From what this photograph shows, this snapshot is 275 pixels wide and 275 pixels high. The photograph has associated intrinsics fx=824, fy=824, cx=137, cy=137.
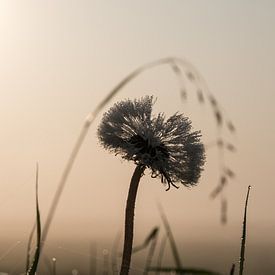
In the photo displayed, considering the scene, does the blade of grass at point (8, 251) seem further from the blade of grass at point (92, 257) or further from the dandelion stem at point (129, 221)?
the dandelion stem at point (129, 221)

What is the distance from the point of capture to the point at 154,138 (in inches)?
404

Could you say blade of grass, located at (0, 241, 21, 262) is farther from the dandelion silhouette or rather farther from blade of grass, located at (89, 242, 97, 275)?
the dandelion silhouette

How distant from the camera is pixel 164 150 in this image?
33.6ft

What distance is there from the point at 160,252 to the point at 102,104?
2.48 metres

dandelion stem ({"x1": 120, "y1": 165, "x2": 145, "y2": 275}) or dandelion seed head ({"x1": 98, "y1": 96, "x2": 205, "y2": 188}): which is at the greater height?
dandelion seed head ({"x1": 98, "y1": 96, "x2": 205, "y2": 188})

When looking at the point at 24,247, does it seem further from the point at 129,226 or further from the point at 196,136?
the point at 196,136

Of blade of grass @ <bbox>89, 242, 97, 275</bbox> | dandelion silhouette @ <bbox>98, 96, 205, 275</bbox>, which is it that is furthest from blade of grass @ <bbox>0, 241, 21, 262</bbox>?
dandelion silhouette @ <bbox>98, 96, 205, 275</bbox>

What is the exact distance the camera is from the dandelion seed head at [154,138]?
9969 mm

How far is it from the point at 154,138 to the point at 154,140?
0.08m

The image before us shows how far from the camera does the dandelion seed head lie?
997 cm

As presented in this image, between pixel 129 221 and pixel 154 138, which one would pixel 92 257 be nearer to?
pixel 129 221

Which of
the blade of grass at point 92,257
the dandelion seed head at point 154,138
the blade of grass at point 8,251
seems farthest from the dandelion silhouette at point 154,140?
the blade of grass at point 8,251

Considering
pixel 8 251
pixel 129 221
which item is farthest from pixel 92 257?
pixel 129 221

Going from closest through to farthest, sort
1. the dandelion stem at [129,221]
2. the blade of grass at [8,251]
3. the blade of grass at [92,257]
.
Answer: the blade of grass at [8,251], the blade of grass at [92,257], the dandelion stem at [129,221]
